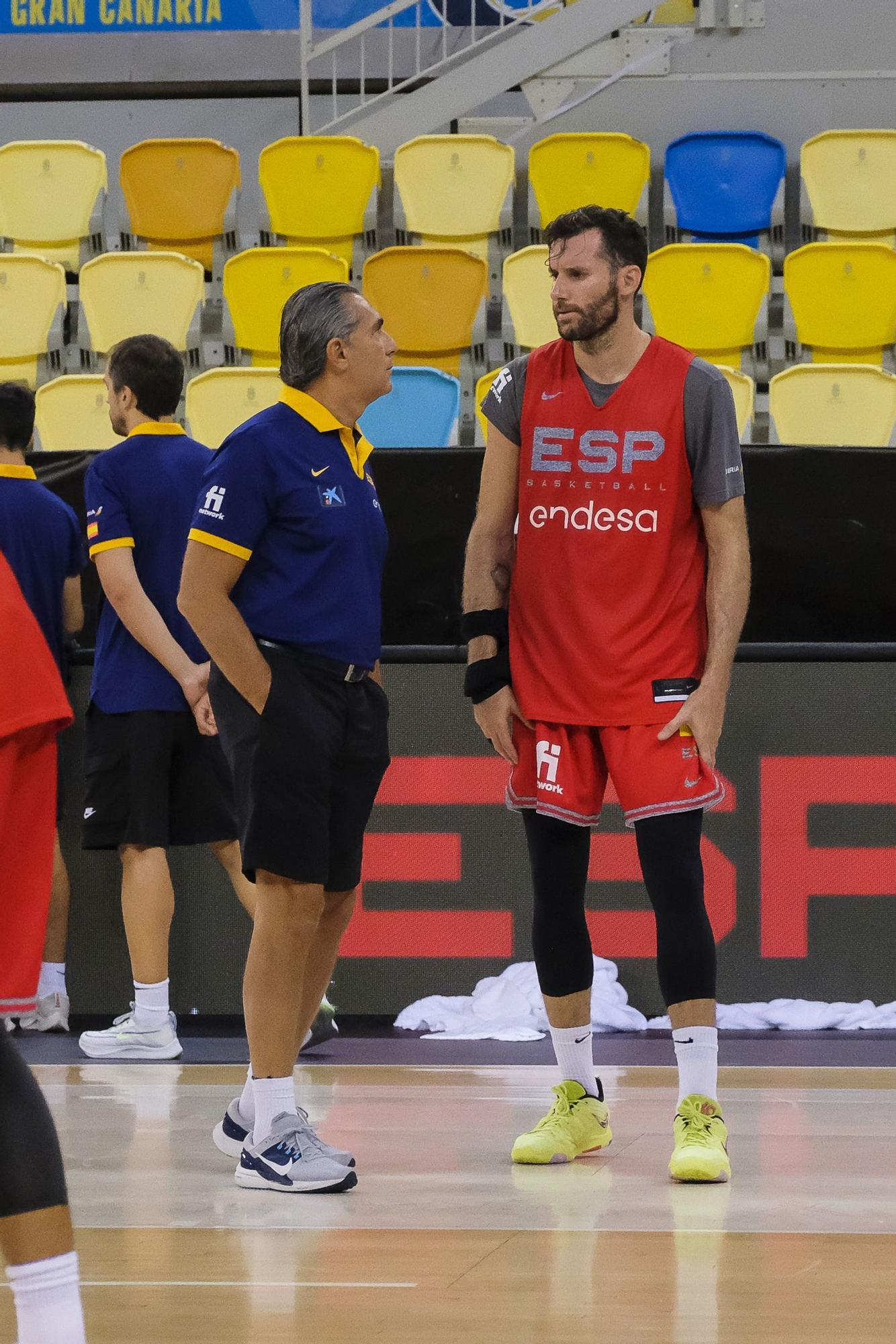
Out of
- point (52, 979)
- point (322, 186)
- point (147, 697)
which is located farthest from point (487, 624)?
point (322, 186)

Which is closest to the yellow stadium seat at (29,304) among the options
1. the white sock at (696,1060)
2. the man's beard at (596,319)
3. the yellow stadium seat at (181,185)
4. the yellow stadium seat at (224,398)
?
the yellow stadium seat at (181,185)

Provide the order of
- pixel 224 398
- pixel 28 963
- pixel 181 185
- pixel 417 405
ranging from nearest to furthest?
1. pixel 28 963
2. pixel 224 398
3. pixel 417 405
4. pixel 181 185

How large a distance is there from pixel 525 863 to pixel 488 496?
1.64 meters

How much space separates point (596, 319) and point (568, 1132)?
142cm

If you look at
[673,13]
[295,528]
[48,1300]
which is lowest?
[48,1300]

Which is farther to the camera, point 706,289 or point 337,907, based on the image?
point 706,289

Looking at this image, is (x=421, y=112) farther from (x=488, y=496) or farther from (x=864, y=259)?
(x=488, y=496)

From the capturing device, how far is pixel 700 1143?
2.85m

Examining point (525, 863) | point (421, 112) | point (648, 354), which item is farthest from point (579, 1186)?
point (421, 112)

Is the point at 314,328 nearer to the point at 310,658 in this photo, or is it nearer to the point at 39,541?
the point at 310,658

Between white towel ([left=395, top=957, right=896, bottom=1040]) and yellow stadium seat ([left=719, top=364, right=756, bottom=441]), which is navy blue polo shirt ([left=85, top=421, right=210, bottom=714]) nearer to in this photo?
white towel ([left=395, top=957, right=896, bottom=1040])

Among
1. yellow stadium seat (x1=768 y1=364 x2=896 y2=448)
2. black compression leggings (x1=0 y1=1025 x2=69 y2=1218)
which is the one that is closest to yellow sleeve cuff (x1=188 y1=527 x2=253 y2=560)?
black compression leggings (x1=0 y1=1025 x2=69 y2=1218)

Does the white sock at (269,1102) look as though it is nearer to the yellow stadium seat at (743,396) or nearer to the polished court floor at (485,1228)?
the polished court floor at (485,1228)

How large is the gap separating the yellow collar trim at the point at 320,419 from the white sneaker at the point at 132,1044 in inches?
72.5
